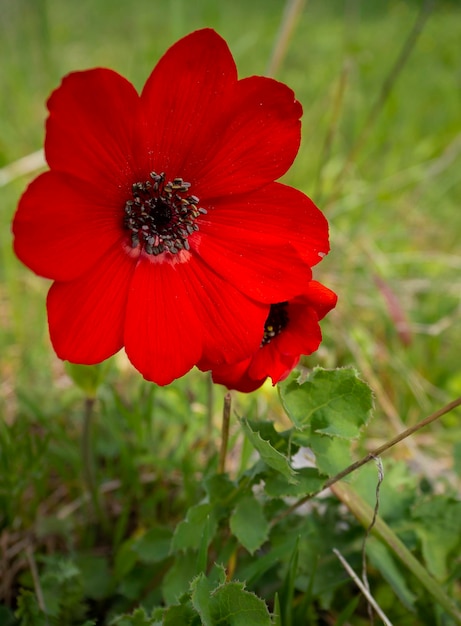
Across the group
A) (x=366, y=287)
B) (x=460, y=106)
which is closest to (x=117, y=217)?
(x=366, y=287)

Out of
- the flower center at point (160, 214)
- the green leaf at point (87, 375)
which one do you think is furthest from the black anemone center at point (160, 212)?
the green leaf at point (87, 375)

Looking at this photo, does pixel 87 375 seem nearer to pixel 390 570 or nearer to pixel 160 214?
pixel 160 214

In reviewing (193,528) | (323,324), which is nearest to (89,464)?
(193,528)

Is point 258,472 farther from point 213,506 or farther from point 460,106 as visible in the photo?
point 460,106

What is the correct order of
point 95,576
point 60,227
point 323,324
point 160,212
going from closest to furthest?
point 60,227 < point 160,212 < point 95,576 < point 323,324

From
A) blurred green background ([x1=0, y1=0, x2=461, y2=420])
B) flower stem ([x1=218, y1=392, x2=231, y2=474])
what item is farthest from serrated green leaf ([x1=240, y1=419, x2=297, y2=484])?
blurred green background ([x1=0, y1=0, x2=461, y2=420])

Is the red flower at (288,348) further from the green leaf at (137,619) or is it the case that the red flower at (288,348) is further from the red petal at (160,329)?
the green leaf at (137,619)

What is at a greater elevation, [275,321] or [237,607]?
[275,321]
